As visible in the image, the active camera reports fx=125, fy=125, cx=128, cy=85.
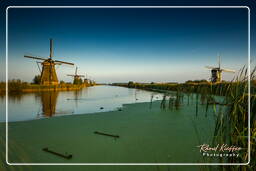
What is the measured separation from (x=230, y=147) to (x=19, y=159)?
2.71 meters

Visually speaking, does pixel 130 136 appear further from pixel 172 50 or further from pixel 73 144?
pixel 172 50

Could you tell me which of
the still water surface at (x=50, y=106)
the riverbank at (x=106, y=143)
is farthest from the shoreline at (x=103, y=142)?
the still water surface at (x=50, y=106)

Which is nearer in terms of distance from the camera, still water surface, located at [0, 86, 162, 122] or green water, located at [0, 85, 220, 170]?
green water, located at [0, 85, 220, 170]

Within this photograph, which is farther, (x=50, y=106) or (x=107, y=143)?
(x=50, y=106)

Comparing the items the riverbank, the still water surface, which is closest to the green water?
the riverbank

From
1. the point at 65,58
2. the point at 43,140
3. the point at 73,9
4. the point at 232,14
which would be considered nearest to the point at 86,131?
the point at 43,140

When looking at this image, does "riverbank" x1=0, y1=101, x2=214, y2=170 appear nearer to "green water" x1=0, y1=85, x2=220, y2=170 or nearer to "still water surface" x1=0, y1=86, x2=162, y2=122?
"green water" x1=0, y1=85, x2=220, y2=170

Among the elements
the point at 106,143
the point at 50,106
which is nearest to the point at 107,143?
the point at 106,143

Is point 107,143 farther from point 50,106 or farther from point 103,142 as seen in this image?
point 50,106

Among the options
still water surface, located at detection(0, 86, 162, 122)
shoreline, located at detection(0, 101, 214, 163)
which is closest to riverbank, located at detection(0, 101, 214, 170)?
shoreline, located at detection(0, 101, 214, 163)

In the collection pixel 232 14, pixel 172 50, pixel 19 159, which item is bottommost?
pixel 19 159

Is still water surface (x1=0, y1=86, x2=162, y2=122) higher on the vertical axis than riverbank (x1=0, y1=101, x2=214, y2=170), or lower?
higher

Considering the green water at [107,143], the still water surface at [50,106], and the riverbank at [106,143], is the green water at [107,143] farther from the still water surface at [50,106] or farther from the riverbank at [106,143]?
→ the still water surface at [50,106]

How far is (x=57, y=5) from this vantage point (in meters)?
1.74
